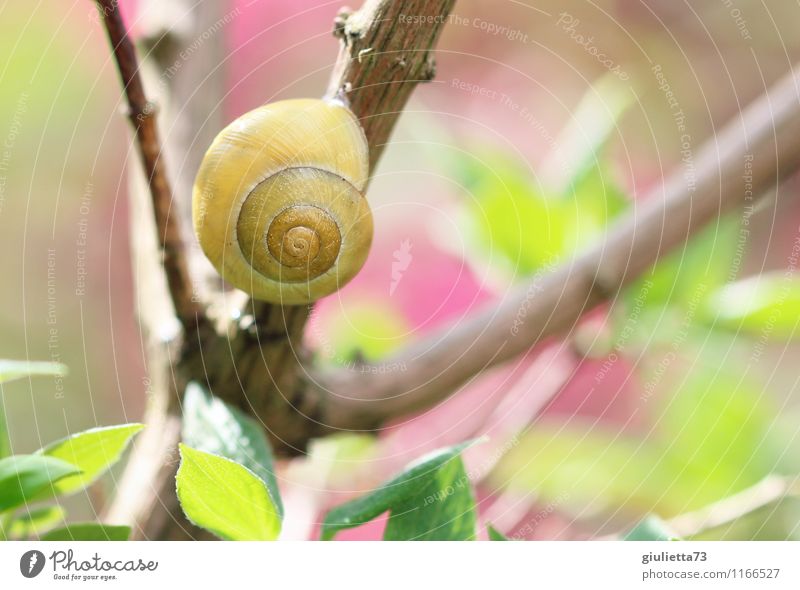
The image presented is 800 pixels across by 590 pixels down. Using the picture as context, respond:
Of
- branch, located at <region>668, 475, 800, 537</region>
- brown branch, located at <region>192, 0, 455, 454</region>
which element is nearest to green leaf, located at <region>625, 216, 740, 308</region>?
branch, located at <region>668, 475, 800, 537</region>

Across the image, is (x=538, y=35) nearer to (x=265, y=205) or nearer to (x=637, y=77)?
(x=637, y=77)

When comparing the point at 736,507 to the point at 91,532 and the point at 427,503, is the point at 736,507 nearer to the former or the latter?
the point at 427,503

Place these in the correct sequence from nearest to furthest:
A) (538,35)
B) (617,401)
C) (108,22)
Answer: (108,22), (617,401), (538,35)

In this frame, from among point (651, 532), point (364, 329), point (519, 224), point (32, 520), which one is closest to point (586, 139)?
point (519, 224)

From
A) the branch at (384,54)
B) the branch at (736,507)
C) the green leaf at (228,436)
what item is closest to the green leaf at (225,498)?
the green leaf at (228,436)

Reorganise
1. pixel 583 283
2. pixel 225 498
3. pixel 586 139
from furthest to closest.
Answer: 1. pixel 586 139
2. pixel 583 283
3. pixel 225 498

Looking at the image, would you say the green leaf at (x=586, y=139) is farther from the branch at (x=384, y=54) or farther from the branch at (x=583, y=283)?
the branch at (x=384, y=54)
